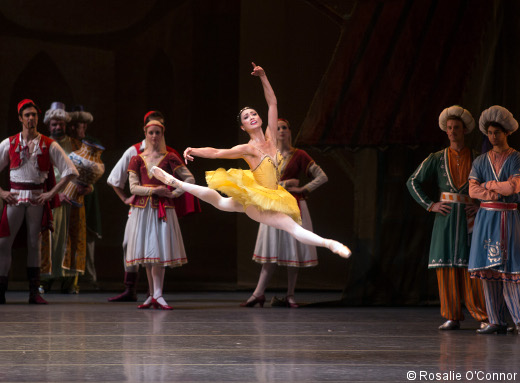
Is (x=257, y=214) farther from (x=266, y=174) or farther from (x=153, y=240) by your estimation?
(x=153, y=240)

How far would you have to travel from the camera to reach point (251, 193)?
464 cm

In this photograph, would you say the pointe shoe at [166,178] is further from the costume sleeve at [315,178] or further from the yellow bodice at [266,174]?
the costume sleeve at [315,178]

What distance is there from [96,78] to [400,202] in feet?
11.7

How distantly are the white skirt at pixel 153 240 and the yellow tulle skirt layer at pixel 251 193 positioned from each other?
179 cm

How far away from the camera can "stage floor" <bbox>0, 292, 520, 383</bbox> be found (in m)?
3.72

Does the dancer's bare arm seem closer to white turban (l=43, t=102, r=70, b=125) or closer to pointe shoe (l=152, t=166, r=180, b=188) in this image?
pointe shoe (l=152, t=166, r=180, b=188)

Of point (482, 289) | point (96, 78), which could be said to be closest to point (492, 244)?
point (482, 289)

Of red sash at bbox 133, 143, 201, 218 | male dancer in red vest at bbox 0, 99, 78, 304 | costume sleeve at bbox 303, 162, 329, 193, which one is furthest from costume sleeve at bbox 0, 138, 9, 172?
costume sleeve at bbox 303, 162, 329, 193

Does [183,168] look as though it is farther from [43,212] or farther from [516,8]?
[516,8]

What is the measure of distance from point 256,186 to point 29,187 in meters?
2.85

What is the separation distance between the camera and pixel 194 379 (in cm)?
358

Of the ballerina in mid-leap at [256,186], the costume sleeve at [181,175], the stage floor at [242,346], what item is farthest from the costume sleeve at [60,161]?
the ballerina in mid-leap at [256,186]

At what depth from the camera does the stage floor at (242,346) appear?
3.72 metres

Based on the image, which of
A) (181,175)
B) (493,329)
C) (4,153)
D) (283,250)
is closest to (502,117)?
(493,329)
